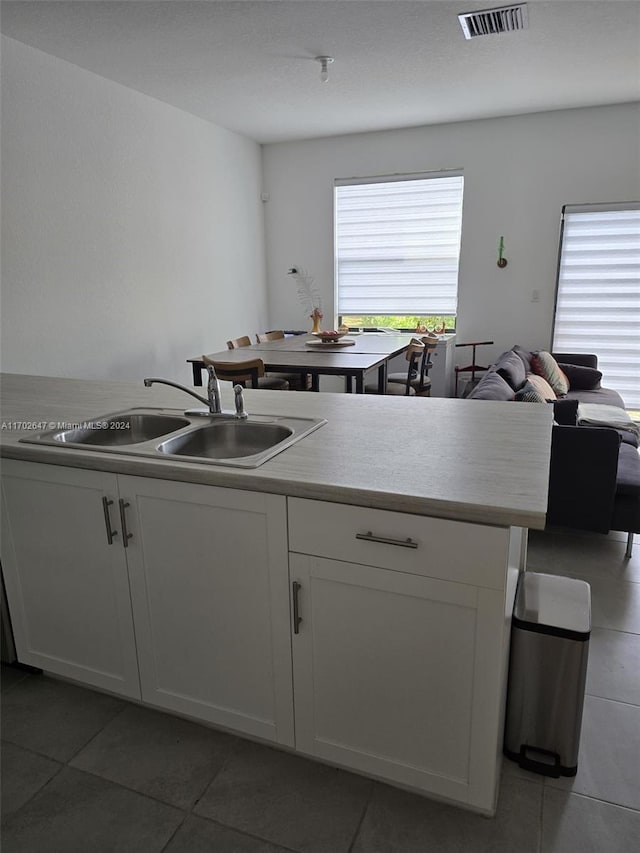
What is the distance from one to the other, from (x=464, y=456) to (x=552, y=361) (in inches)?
156

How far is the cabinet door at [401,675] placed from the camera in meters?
1.24

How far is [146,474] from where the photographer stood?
146 cm

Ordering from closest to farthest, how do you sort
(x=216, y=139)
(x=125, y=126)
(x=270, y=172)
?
(x=125, y=126), (x=216, y=139), (x=270, y=172)

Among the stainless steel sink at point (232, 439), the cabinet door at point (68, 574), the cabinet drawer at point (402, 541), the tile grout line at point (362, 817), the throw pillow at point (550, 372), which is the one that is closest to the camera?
the cabinet drawer at point (402, 541)

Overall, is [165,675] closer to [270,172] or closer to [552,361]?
[552,361]

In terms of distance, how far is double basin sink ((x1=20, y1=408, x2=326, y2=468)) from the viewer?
1658 mm

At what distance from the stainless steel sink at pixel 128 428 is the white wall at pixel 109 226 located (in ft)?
6.70

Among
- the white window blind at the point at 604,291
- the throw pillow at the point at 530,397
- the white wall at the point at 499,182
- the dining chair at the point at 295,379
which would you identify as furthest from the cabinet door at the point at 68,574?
the white window blind at the point at 604,291

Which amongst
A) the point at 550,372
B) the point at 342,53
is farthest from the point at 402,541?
the point at 550,372

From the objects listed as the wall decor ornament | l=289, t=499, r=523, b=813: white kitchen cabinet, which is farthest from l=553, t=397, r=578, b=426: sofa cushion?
the wall decor ornament

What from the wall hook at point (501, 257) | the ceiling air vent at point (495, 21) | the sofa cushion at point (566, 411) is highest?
the ceiling air vent at point (495, 21)

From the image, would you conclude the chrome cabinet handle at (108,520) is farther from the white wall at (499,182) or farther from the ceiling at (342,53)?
the white wall at (499,182)

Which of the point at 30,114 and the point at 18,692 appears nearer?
the point at 18,692

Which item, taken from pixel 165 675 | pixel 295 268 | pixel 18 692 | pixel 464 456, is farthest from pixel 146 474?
pixel 295 268
